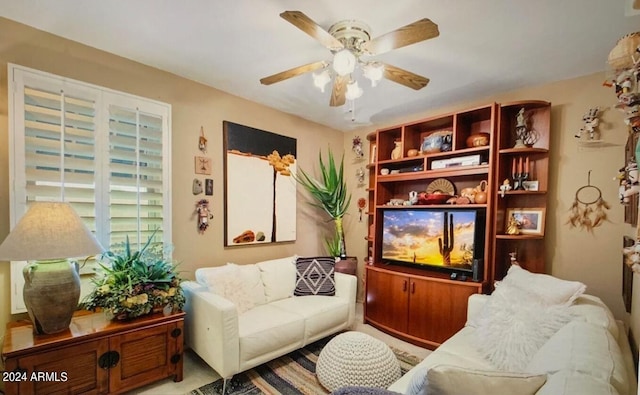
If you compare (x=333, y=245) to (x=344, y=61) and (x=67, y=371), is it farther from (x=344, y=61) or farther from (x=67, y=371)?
(x=67, y=371)

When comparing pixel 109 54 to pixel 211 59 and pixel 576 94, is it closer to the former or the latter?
pixel 211 59

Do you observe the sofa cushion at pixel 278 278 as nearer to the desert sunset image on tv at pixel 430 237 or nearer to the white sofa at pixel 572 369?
the desert sunset image on tv at pixel 430 237

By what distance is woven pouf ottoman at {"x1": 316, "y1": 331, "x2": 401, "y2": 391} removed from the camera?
181 centimetres

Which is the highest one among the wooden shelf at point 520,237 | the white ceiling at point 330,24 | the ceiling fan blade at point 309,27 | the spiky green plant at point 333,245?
the white ceiling at point 330,24

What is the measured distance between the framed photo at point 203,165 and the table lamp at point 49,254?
3.57 feet

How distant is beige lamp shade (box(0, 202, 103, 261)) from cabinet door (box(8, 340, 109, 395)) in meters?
0.57

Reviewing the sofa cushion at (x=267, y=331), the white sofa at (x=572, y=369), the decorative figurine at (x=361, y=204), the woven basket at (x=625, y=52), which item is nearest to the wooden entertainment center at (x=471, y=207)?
the decorative figurine at (x=361, y=204)

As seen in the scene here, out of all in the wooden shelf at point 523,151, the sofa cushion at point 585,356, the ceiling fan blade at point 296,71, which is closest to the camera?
the sofa cushion at point 585,356

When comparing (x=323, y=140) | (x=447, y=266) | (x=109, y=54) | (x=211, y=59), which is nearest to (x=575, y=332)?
(x=447, y=266)

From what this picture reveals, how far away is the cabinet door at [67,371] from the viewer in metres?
1.56

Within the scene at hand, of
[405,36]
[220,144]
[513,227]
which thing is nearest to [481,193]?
[513,227]

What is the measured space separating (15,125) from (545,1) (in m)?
3.39

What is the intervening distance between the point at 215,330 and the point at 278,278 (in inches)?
37.6

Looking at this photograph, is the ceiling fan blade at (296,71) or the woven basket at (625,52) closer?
the woven basket at (625,52)
